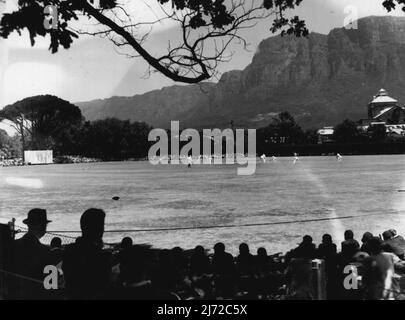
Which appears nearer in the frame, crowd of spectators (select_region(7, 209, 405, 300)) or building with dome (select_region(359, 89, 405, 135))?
crowd of spectators (select_region(7, 209, 405, 300))

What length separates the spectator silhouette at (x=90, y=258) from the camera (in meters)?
4.50

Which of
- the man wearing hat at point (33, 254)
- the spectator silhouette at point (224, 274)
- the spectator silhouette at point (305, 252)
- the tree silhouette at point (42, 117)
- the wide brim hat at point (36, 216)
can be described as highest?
the tree silhouette at point (42, 117)

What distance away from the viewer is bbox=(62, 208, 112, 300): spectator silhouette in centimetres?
450

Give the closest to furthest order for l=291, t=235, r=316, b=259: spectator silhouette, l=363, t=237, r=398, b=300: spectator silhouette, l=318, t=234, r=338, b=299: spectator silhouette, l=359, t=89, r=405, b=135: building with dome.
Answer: l=363, t=237, r=398, b=300: spectator silhouette, l=318, t=234, r=338, b=299: spectator silhouette, l=291, t=235, r=316, b=259: spectator silhouette, l=359, t=89, r=405, b=135: building with dome

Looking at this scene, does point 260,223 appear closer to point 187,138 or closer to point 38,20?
point 38,20

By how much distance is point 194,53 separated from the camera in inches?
315

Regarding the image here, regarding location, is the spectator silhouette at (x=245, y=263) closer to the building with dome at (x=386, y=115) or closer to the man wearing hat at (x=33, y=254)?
the man wearing hat at (x=33, y=254)

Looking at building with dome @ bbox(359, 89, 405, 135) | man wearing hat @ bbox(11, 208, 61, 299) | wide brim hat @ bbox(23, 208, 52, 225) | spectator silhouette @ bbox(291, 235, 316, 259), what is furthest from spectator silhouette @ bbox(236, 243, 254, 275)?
building with dome @ bbox(359, 89, 405, 135)

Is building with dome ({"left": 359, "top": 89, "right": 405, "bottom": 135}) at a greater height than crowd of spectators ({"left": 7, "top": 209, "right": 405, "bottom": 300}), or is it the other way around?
building with dome ({"left": 359, "top": 89, "right": 405, "bottom": 135})

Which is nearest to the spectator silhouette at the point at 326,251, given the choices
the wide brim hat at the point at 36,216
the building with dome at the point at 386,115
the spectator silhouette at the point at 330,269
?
the spectator silhouette at the point at 330,269

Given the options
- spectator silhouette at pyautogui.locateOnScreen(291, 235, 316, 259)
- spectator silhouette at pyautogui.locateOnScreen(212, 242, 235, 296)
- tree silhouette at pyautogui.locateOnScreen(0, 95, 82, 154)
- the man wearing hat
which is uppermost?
tree silhouette at pyautogui.locateOnScreen(0, 95, 82, 154)

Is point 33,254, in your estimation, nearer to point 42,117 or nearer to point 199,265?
point 199,265

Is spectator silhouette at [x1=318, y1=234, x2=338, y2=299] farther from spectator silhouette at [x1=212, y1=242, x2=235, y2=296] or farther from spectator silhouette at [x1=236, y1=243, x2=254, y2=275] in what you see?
spectator silhouette at [x1=212, y1=242, x2=235, y2=296]
